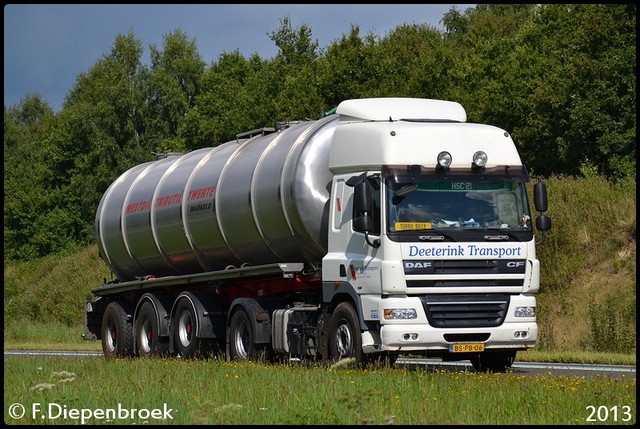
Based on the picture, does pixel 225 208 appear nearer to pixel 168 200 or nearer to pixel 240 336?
pixel 240 336

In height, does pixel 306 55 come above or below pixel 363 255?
above

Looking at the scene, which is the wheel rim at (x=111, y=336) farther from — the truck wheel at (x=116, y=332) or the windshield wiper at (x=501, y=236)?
the windshield wiper at (x=501, y=236)

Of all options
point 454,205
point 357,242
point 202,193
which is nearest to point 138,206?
point 202,193

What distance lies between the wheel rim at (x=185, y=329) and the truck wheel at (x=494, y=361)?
20.2ft

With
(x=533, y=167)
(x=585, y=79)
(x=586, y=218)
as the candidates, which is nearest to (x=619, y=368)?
(x=586, y=218)

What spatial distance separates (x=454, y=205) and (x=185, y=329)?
25.4 ft

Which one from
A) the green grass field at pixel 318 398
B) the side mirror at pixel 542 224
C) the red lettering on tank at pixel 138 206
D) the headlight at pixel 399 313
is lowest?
the green grass field at pixel 318 398

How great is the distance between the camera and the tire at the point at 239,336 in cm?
2188

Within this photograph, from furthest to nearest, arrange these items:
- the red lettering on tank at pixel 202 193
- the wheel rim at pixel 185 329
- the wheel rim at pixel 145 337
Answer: the wheel rim at pixel 145 337 < the wheel rim at pixel 185 329 < the red lettering on tank at pixel 202 193

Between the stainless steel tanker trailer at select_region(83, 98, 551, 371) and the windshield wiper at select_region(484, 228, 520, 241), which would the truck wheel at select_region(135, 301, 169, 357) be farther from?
the windshield wiper at select_region(484, 228, 520, 241)

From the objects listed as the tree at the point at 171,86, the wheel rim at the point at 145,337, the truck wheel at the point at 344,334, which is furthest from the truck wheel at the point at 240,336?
the tree at the point at 171,86

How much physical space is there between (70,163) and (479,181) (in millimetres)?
72092

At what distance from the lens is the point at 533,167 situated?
53250 millimetres

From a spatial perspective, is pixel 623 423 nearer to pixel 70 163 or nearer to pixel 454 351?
pixel 454 351
